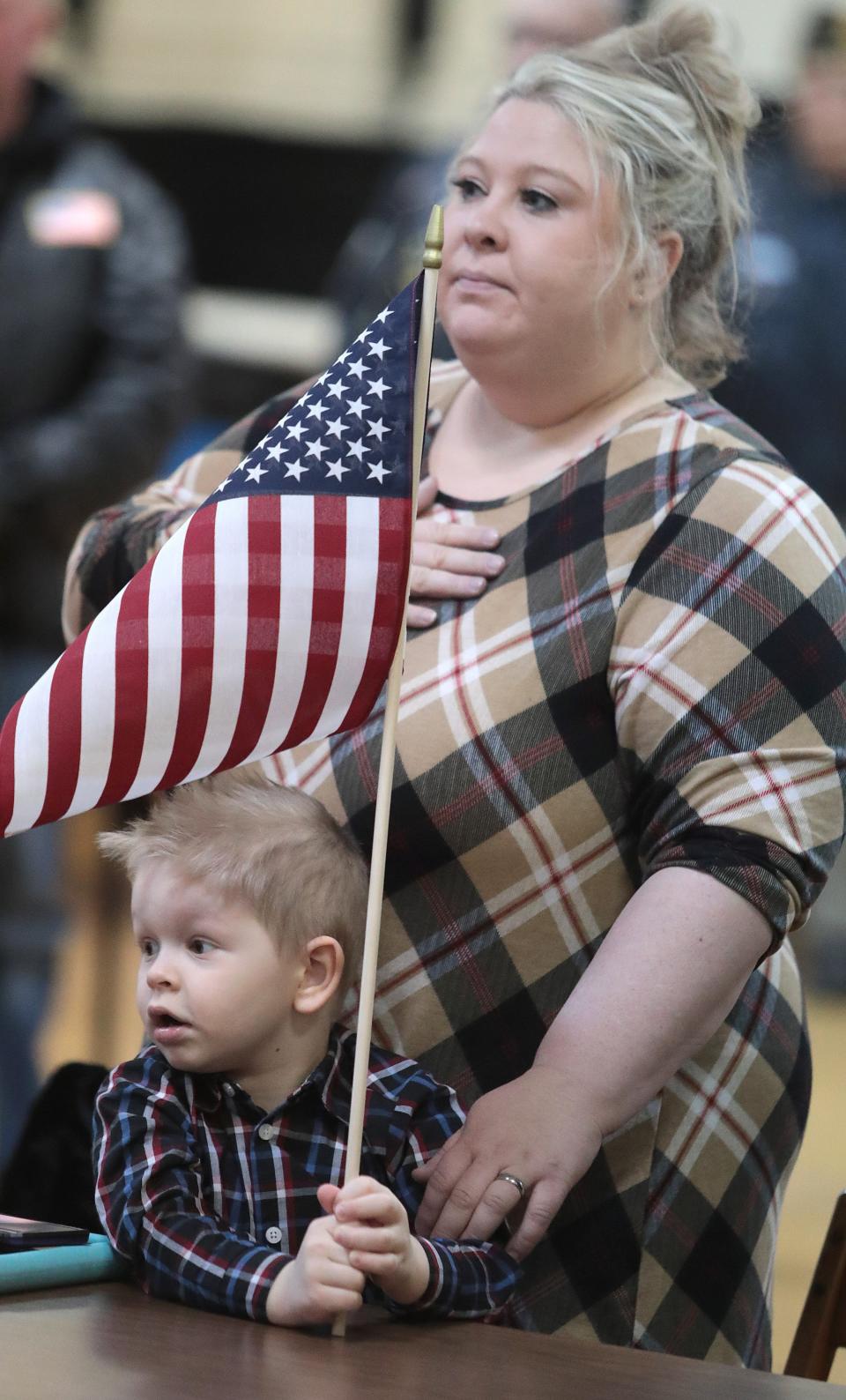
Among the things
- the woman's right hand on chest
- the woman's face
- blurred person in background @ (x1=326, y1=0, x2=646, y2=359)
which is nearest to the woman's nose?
the woman's face

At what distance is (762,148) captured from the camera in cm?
193

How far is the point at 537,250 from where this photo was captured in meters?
1.60

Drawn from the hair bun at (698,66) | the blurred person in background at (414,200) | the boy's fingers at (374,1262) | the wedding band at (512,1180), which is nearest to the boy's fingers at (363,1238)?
the boy's fingers at (374,1262)

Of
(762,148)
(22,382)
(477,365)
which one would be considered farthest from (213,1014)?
(22,382)

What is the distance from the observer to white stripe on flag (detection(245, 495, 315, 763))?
4.25 ft

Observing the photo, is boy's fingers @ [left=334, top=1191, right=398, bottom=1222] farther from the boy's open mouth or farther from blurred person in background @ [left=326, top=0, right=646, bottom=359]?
blurred person in background @ [left=326, top=0, right=646, bottom=359]

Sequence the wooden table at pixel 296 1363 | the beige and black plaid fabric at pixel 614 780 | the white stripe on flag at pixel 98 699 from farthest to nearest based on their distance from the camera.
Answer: the beige and black plaid fabric at pixel 614 780 < the white stripe on flag at pixel 98 699 < the wooden table at pixel 296 1363

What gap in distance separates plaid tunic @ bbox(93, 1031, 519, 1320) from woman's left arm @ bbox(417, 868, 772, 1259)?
5cm

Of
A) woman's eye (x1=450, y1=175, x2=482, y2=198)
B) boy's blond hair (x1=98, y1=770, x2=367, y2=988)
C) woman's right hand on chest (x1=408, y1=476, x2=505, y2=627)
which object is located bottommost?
boy's blond hair (x1=98, y1=770, x2=367, y2=988)

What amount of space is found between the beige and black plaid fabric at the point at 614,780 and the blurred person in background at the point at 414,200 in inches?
63.0

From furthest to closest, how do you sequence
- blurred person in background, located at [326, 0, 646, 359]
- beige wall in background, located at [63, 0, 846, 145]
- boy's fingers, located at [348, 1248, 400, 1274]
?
beige wall in background, located at [63, 0, 846, 145] → blurred person in background, located at [326, 0, 646, 359] → boy's fingers, located at [348, 1248, 400, 1274]

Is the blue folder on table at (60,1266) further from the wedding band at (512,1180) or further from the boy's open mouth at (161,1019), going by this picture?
the wedding band at (512,1180)

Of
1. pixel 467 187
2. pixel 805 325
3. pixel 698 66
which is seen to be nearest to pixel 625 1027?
pixel 467 187

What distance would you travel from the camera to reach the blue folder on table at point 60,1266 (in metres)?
1.25
